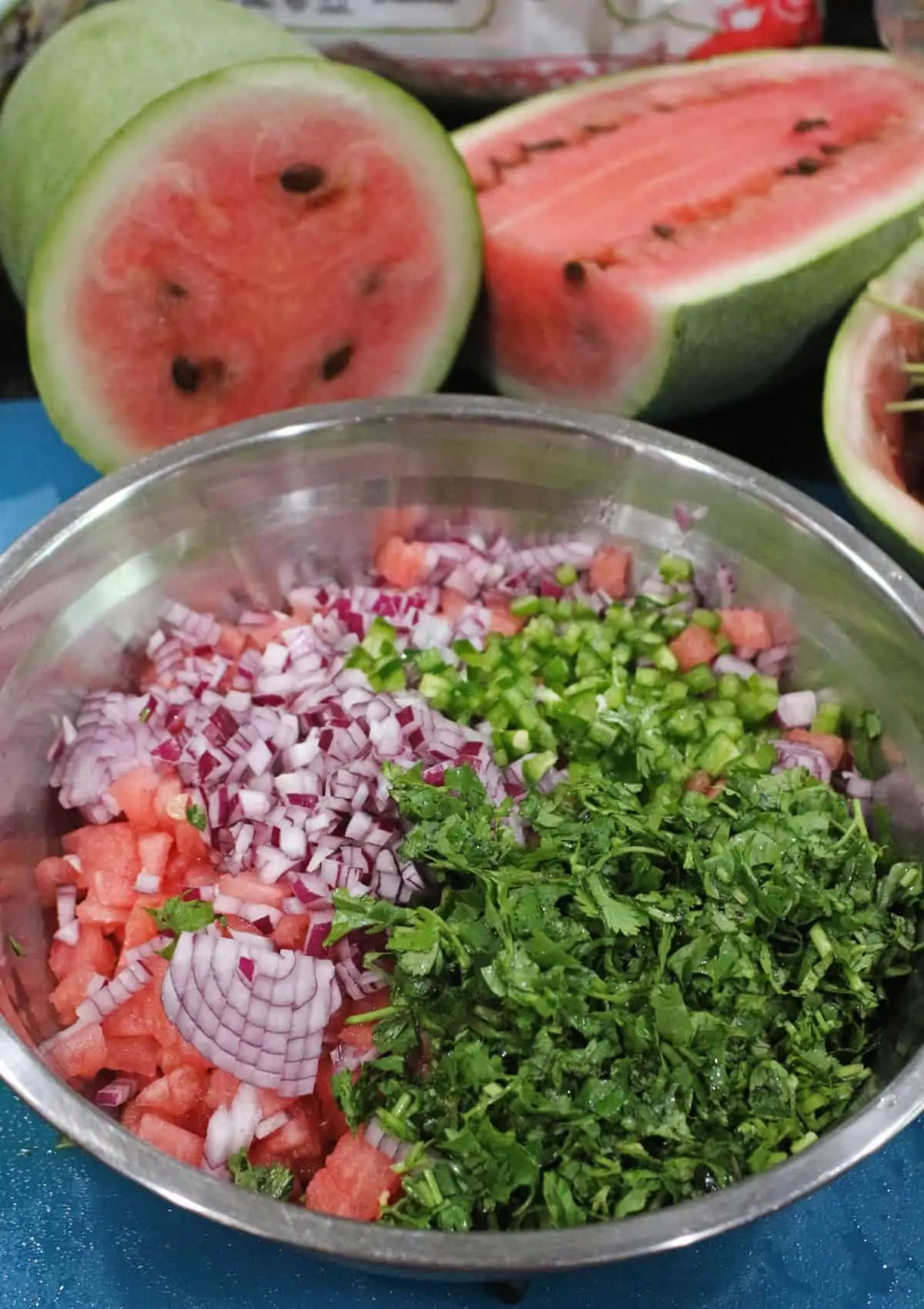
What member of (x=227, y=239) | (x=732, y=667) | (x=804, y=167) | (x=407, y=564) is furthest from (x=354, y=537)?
(x=804, y=167)

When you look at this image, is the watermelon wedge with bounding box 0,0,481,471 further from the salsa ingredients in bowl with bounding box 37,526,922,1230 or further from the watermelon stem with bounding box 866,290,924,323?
the watermelon stem with bounding box 866,290,924,323

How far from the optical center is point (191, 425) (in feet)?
5.06

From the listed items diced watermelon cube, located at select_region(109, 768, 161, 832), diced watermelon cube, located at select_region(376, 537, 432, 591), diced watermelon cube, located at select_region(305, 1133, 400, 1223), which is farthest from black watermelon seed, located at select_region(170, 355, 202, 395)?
diced watermelon cube, located at select_region(305, 1133, 400, 1223)

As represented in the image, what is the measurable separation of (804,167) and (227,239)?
2.95 feet

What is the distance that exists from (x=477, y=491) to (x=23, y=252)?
765mm

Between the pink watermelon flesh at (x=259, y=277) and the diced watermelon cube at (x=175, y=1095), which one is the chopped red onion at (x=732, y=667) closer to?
the pink watermelon flesh at (x=259, y=277)

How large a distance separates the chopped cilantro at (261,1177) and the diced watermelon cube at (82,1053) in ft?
0.56

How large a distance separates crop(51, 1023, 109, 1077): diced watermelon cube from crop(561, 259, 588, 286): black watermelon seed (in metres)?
1.15

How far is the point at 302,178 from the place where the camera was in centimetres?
141

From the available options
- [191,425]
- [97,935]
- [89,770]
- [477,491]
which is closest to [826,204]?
[477,491]

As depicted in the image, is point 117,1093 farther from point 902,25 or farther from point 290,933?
point 902,25

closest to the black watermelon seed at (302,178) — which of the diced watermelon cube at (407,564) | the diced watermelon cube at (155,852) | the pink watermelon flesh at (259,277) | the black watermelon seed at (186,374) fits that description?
the pink watermelon flesh at (259,277)

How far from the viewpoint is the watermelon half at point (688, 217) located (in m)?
1.53

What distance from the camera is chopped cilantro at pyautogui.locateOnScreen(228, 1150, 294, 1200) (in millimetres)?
944
